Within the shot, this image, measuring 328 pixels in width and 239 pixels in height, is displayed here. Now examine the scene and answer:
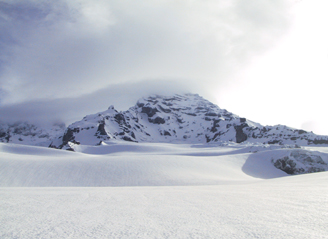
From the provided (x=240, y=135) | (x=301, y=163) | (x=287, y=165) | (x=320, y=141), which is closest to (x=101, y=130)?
(x=240, y=135)

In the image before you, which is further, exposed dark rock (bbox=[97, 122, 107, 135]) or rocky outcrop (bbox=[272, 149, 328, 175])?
exposed dark rock (bbox=[97, 122, 107, 135])

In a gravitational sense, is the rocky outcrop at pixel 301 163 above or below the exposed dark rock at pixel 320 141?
below

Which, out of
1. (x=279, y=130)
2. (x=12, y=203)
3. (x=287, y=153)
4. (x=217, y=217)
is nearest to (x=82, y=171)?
(x=12, y=203)

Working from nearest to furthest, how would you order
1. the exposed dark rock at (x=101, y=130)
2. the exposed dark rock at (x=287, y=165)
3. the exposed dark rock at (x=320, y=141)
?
the exposed dark rock at (x=287, y=165)
the exposed dark rock at (x=320, y=141)
the exposed dark rock at (x=101, y=130)

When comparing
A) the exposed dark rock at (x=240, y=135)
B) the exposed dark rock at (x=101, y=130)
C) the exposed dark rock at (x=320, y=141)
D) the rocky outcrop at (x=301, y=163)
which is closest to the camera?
the rocky outcrop at (x=301, y=163)

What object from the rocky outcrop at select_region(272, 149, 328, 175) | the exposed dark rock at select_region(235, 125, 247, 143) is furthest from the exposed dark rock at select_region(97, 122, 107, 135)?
the rocky outcrop at select_region(272, 149, 328, 175)

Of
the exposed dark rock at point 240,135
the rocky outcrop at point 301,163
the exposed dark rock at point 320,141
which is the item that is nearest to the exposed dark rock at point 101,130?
the exposed dark rock at point 240,135

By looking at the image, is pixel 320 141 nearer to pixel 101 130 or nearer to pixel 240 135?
pixel 240 135

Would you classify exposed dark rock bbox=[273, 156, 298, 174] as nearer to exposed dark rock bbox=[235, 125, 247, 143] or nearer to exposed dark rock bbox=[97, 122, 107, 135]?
exposed dark rock bbox=[235, 125, 247, 143]

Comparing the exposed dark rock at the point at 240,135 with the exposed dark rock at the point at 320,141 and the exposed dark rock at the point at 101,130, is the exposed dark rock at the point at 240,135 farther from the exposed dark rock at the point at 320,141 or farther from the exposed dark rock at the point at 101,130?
the exposed dark rock at the point at 101,130

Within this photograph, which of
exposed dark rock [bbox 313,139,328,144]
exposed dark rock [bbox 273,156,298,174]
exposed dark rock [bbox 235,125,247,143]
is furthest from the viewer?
exposed dark rock [bbox 235,125,247,143]

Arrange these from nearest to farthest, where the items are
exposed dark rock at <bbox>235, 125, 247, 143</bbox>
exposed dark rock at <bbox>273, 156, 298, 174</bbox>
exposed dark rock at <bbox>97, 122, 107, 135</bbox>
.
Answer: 1. exposed dark rock at <bbox>273, 156, 298, 174</bbox>
2. exposed dark rock at <bbox>235, 125, 247, 143</bbox>
3. exposed dark rock at <bbox>97, 122, 107, 135</bbox>

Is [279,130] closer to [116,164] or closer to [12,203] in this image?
[116,164]

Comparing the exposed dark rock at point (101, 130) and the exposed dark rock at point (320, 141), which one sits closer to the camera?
the exposed dark rock at point (320, 141)
